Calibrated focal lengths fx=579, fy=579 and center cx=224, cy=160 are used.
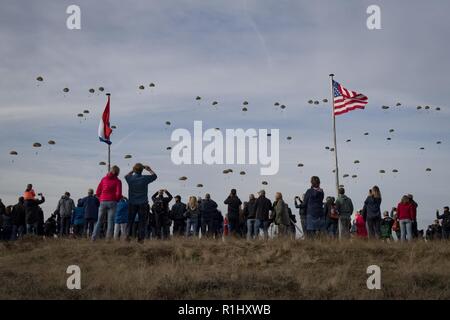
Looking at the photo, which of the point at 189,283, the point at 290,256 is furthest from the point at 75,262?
the point at 290,256

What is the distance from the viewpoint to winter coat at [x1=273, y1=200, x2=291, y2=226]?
2039 centimetres

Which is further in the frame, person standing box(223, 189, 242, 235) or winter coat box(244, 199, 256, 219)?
person standing box(223, 189, 242, 235)

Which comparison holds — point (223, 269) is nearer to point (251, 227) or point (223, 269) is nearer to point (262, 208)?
point (262, 208)

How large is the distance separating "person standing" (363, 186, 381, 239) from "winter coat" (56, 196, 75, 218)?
11157mm

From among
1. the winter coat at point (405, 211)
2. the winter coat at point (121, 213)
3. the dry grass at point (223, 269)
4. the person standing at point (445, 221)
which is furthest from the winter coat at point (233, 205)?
the person standing at point (445, 221)

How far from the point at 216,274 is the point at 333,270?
3042mm

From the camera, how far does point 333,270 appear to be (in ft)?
48.2

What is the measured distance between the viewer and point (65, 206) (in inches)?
888

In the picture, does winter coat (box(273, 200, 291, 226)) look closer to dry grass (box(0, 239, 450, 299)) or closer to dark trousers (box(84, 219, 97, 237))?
dry grass (box(0, 239, 450, 299))

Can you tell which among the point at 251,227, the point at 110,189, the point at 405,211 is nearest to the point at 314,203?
the point at 405,211

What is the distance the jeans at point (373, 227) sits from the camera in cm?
2041

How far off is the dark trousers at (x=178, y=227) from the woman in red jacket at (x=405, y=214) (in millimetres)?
8592

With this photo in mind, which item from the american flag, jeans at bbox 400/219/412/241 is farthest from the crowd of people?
the american flag
